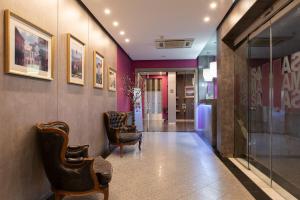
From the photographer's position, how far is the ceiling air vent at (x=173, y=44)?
6.95 m

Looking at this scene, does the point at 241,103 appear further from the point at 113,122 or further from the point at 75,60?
the point at 75,60

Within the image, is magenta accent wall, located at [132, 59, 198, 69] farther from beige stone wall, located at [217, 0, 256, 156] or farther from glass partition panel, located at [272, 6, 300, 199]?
glass partition panel, located at [272, 6, 300, 199]

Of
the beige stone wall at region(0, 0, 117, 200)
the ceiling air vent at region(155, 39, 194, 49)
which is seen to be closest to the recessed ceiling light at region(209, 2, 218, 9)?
the ceiling air vent at region(155, 39, 194, 49)

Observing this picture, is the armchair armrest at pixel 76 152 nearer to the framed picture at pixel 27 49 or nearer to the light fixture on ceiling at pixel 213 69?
the framed picture at pixel 27 49

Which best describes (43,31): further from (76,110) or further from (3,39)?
(76,110)

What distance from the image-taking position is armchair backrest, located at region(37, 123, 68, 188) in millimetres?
2627

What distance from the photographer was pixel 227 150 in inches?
212

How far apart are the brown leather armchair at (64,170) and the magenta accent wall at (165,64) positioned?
7.52 m

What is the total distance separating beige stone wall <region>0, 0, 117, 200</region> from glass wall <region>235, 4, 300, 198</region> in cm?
341

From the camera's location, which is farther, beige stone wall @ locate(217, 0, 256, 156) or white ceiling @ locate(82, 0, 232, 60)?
beige stone wall @ locate(217, 0, 256, 156)

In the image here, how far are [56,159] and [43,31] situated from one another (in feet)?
5.55

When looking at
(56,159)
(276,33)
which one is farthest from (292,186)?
(56,159)

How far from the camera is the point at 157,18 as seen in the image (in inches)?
203

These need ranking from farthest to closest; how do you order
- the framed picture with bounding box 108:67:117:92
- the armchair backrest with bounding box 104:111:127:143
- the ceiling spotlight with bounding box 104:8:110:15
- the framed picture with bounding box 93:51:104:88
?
the framed picture with bounding box 108:67:117:92, the armchair backrest with bounding box 104:111:127:143, the framed picture with bounding box 93:51:104:88, the ceiling spotlight with bounding box 104:8:110:15
